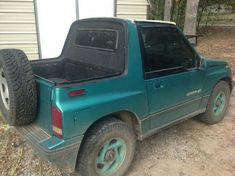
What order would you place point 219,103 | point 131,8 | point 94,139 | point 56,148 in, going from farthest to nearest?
point 131,8 → point 219,103 → point 94,139 → point 56,148

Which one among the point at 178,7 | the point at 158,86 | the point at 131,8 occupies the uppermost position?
the point at 131,8

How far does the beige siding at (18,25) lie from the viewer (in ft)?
20.8

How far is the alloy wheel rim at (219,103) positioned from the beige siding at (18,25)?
4.44 meters

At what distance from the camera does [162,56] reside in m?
3.49

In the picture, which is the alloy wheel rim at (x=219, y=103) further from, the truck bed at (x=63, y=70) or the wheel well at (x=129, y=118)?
the truck bed at (x=63, y=70)

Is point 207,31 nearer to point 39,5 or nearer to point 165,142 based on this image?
point 39,5

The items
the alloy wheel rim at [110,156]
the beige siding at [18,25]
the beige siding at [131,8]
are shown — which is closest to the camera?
the alloy wheel rim at [110,156]

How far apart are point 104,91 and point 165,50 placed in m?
1.17

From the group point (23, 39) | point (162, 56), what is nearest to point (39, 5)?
point (23, 39)

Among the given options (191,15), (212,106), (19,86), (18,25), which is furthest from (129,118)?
(191,15)

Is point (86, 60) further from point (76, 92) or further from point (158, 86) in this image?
point (76, 92)

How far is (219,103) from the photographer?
469cm

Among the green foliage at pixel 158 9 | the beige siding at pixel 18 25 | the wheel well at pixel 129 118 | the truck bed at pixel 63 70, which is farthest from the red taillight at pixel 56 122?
the green foliage at pixel 158 9

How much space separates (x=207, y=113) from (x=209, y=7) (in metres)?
13.1
